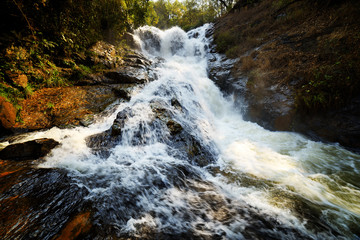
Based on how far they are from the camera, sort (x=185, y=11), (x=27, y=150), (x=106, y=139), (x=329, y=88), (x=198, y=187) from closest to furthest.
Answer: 1. (x=198, y=187)
2. (x=27, y=150)
3. (x=106, y=139)
4. (x=329, y=88)
5. (x=185, y=11)

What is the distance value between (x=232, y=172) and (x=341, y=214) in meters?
1.93

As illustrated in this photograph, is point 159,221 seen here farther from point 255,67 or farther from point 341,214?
point 255,67

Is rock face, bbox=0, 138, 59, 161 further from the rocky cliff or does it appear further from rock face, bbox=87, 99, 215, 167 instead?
the rocky cliff

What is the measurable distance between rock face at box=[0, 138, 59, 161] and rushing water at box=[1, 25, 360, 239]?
219mm

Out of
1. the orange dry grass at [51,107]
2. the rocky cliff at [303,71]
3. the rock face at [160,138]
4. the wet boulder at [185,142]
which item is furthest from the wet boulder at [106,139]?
the rocky cliff at [303,71]

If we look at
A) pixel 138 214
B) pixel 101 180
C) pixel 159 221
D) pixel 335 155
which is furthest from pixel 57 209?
pixel 335 155

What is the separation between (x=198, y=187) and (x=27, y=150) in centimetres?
395

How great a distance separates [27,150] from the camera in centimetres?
325

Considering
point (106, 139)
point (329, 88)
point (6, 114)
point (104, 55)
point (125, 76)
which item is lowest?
point (106, 139)

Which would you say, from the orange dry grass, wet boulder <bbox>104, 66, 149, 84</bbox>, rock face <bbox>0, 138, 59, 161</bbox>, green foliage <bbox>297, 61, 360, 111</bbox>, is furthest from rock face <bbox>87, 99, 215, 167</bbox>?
green foliage <bbox>297, 61, 360, 111</bbox>

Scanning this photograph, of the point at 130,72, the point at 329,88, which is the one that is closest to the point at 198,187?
the point at 329,88

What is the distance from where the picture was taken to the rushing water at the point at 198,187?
2.10m

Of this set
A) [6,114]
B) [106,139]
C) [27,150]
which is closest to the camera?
[27,150]

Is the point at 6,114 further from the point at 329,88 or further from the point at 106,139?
the point at 329,88
